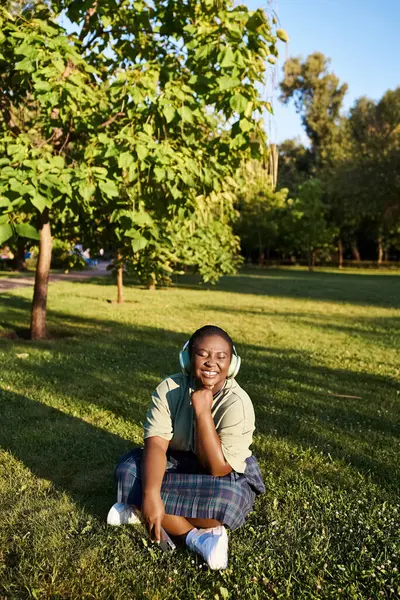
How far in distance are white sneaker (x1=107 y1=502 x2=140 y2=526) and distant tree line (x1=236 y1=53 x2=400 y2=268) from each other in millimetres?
20981

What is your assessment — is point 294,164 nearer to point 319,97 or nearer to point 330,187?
point 319,97

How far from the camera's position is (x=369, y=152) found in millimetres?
38406

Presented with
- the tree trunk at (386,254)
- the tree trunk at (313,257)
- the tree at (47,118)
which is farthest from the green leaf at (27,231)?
the tree trunk at (386,254)

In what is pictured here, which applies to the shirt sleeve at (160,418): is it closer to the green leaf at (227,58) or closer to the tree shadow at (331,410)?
the tree shadow at (331,410)

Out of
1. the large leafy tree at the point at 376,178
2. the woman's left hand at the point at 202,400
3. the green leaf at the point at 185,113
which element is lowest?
the woman's left hand at the point at 202,400

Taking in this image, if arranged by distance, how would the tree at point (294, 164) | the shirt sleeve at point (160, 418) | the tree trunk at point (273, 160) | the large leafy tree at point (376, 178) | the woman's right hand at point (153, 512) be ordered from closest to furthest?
1. the woman's right hand at point (153, 512)
2. the shirt sleeve at point (160, 418)
3. the tree trunk at point (273, 160)
4. the large leafy tree at point (376, 178)
5. the tree at point (294, 164)

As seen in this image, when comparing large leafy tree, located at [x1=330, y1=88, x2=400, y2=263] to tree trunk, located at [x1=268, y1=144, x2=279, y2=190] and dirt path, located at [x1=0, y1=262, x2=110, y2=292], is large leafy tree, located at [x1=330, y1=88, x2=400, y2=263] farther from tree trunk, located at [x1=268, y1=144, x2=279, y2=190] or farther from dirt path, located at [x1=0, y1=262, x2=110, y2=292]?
tree trunk, located at [x1=268, y1=144, x2=279, y2=190]

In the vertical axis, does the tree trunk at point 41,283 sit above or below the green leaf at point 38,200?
below

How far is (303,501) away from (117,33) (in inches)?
326

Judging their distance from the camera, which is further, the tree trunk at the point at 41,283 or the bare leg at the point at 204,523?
the tree trunk at the point at 41,283

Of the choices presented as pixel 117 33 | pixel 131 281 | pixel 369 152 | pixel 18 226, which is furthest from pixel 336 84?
pixel 18 226

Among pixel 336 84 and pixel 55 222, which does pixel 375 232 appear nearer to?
Answer: pixel 336 84

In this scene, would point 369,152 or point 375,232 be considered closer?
point 369,152

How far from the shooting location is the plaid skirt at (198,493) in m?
3.04
